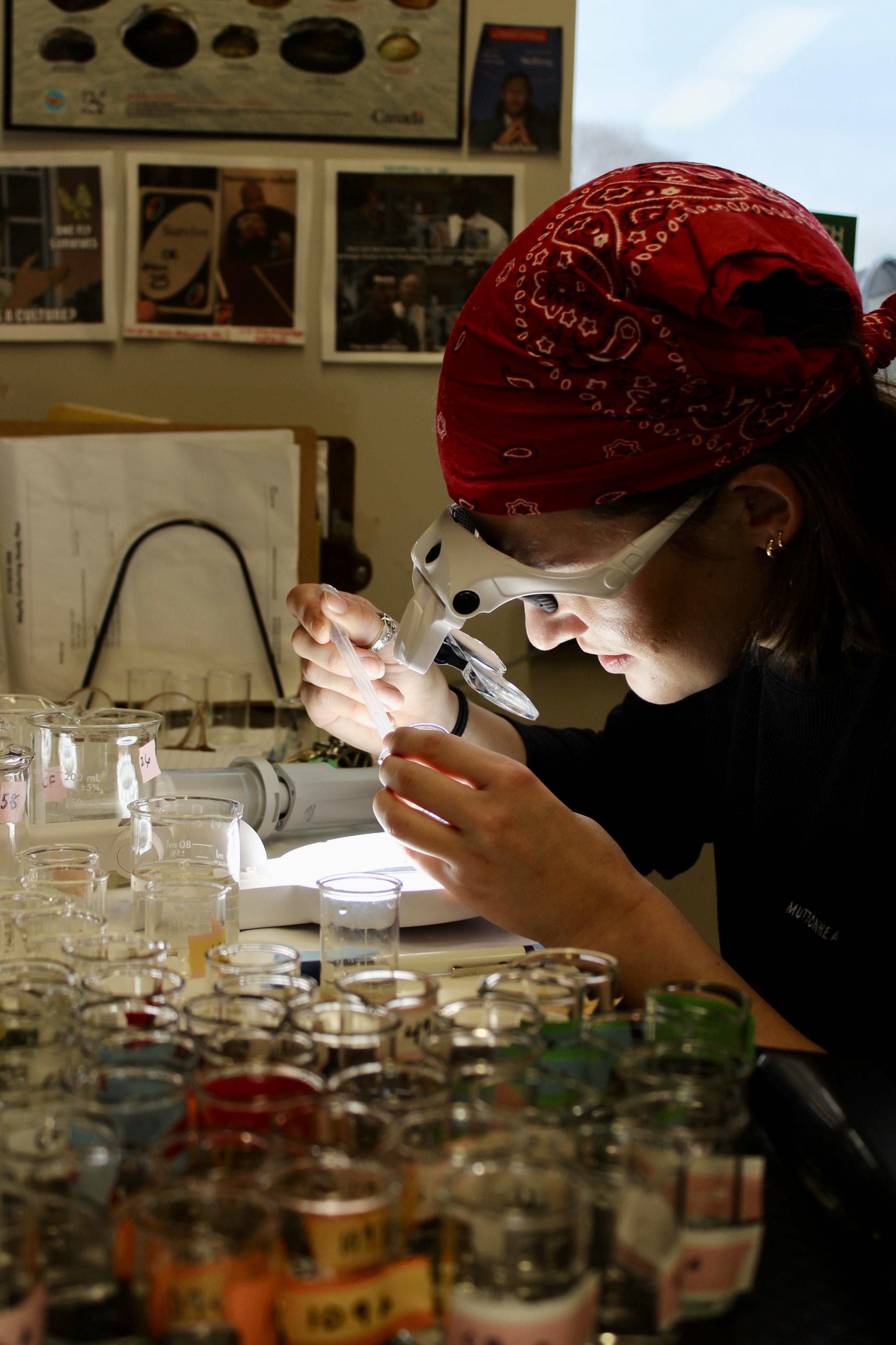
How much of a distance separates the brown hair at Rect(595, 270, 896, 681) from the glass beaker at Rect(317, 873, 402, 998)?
371mm

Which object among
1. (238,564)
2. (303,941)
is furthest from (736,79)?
(303,941)

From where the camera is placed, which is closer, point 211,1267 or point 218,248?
point 211,1267

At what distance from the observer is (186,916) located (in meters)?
0.79

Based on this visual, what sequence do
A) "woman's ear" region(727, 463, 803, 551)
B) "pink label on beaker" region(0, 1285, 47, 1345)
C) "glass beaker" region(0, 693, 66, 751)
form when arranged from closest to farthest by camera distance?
"pink label on beaker" region(0, 1285, 47, 1345) < "woman's ear" region(727, 463, 803, 551) < "glass beaker" region(0, 693, 66, 751)

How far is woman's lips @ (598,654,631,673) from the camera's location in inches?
42.4

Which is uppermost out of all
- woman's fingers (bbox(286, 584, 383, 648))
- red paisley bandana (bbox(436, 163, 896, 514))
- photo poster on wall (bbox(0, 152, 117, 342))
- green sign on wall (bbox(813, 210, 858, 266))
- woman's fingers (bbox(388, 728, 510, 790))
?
green sign on wall (bbox(813, 210, 858, 266))

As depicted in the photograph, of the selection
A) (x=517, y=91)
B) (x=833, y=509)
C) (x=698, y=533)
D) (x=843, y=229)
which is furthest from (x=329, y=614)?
(x=843, y=229)

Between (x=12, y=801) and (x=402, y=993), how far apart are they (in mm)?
517

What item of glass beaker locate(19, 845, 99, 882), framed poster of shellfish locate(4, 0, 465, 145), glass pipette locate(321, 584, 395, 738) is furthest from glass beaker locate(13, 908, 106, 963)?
framed poster of shellfish locate(4, 0, 465, 145)

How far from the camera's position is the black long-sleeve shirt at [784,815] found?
94cm

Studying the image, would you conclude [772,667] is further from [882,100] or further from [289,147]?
[882,100]

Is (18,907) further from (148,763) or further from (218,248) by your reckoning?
(218,248)

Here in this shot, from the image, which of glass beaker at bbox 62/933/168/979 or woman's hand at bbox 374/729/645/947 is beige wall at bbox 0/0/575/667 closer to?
woman's hand at bbox 374/729/645/947

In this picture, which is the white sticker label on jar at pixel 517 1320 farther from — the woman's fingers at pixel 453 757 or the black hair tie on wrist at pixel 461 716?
the black hair tie on wrist at pixel 461 716
